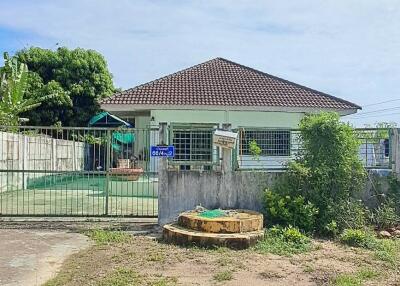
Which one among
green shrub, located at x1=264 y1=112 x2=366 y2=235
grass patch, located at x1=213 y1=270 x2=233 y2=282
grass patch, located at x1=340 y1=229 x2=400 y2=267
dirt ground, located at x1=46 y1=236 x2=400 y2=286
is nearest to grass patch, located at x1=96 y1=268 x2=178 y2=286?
dirt ground, located at x1=46 y1=236 x2=400 y2=286

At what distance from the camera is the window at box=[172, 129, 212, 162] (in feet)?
31.0

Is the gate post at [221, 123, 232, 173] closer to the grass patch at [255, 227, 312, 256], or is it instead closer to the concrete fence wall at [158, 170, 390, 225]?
the concrete fence wall at [158, 170, 390, 225]

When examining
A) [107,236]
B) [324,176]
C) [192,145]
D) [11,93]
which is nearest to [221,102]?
[11,93]

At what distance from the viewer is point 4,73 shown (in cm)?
1984

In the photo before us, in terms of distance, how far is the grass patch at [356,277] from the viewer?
559cm

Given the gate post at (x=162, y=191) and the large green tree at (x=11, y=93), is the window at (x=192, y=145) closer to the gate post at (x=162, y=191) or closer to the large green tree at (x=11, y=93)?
the gate post at (x=162, y=191)

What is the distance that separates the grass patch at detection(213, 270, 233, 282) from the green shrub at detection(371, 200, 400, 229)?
4122 mm

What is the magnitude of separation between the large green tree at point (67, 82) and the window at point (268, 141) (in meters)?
20.0

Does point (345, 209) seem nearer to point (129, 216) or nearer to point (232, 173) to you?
point (232, 173)

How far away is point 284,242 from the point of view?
7715mm

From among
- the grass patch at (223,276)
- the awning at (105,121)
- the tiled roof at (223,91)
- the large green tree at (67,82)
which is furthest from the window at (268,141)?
the large green tree at (67,82)

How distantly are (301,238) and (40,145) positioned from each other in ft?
39.6

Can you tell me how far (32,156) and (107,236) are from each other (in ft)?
32.5

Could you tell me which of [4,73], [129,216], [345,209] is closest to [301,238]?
[345,209]
